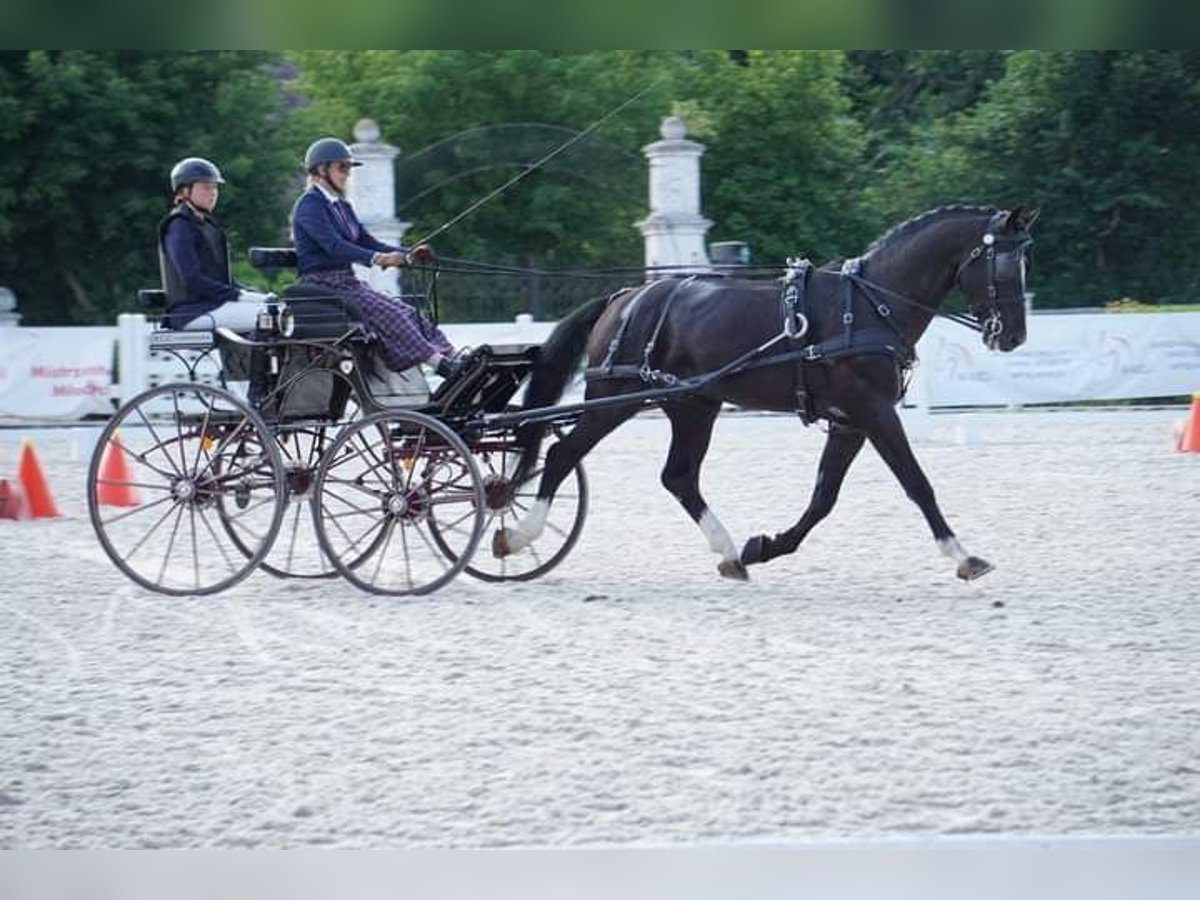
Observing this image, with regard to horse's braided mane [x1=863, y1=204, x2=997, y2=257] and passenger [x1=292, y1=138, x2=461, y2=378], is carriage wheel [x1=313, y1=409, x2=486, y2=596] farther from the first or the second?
Answer: horse's braided mane [x1=863, y1=204, x2=997, y2=257]

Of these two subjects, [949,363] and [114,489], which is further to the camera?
[949,363]

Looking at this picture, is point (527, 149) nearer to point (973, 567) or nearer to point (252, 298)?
point (252, 298)

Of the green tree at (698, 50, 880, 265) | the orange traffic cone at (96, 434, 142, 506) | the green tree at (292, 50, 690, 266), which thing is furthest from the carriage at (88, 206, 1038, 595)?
the green tree at (698, 50, 880, 265)

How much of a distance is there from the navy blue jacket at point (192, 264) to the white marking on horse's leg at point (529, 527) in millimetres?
1699

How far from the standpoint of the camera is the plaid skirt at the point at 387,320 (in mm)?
7965

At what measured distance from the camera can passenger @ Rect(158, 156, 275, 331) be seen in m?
7.93

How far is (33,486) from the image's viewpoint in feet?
39.1

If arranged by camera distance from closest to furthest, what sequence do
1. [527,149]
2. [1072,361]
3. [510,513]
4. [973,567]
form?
[973,567] → [510,513] → [1072,361] → [527,149]

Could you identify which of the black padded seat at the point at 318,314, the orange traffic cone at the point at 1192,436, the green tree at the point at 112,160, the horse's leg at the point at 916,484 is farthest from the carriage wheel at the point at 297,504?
the green tree at the point at 112,160

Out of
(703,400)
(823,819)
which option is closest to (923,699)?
(823,819)

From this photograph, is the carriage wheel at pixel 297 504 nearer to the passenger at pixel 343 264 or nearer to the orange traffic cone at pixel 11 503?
the passenger at pixel 343 264

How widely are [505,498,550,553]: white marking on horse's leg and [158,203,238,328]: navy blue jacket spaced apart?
1699 mm

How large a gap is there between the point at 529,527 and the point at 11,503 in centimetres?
504

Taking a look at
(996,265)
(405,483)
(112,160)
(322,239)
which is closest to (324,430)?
(405,483)
